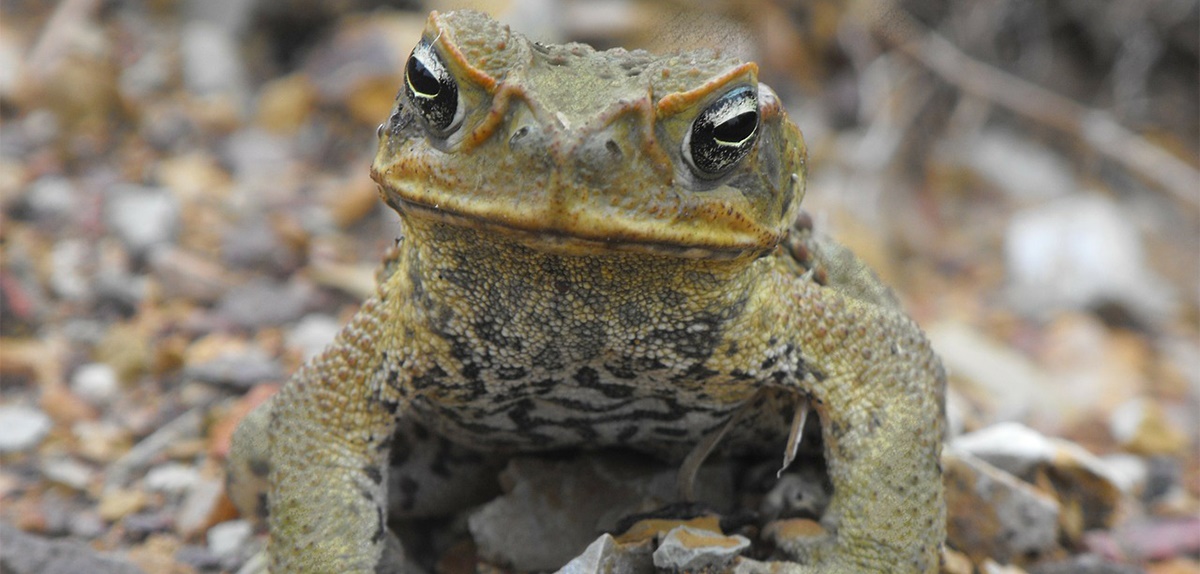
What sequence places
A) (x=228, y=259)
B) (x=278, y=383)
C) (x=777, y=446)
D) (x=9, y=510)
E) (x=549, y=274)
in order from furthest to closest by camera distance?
(x=228, y=259), (x=278, y=383), (x=9, y=510), (x=777, y=446), (x=549, y=274)

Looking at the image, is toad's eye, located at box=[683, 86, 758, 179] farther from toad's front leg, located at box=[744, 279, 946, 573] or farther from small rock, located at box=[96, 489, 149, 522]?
small rock, located at box=[96, 489, 149, 522]

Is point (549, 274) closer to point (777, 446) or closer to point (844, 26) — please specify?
point (777, 446)

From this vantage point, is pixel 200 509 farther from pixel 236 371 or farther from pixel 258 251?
pixel 258 251

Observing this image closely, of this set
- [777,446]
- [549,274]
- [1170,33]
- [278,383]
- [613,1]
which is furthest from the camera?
[1170,33]

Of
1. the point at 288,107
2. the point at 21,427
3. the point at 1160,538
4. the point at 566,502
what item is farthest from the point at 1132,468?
the point at 288,107

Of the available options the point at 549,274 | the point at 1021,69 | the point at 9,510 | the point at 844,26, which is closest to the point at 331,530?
the point at 549,274

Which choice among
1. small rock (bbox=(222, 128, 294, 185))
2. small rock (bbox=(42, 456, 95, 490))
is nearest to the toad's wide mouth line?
small rock (bbox=(42, 456, 95, 490))
